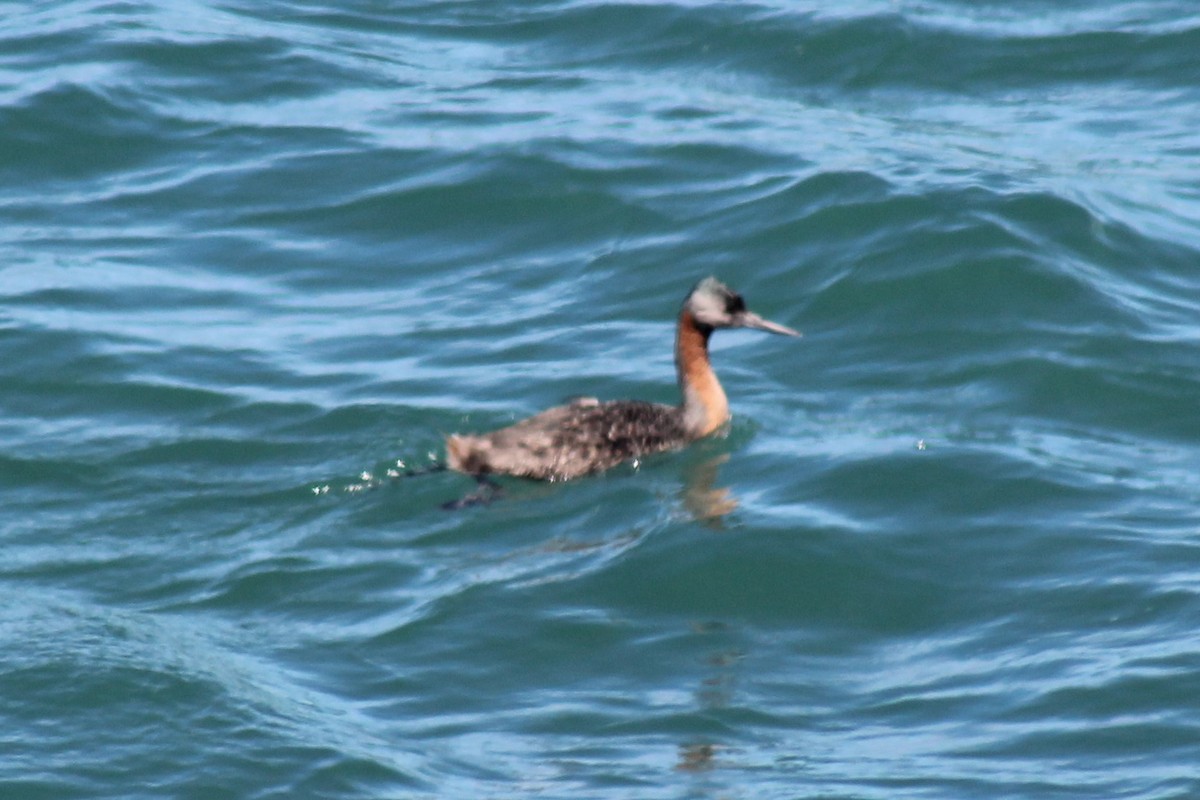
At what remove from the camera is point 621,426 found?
39.3 ft

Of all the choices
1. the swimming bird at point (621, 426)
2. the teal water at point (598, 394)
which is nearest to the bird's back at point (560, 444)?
the swimming bird at point (621, 426)

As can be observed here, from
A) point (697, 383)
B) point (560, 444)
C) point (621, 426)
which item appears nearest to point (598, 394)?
point (697, 383)

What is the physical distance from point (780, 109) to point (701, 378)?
6.34 metres

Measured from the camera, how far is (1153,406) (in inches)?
506

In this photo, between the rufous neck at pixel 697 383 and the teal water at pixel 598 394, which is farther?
the rufous neck at pixel 697 383

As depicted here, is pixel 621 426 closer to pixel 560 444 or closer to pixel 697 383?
pixel 560 444

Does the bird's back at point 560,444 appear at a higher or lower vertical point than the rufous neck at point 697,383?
lower

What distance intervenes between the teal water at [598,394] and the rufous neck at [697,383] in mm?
243

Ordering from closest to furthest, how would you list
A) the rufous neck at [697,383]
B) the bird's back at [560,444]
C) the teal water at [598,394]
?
the teal water at [598,394], the bird's back at [560,444], the rufous neck at [697,383]

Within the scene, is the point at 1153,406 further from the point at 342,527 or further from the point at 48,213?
the point at 48,213

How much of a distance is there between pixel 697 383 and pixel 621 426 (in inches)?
29.7

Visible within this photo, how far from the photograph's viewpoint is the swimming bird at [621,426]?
1170cm

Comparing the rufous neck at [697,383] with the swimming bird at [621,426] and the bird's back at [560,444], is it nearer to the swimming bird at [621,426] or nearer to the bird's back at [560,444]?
the swimming bird at [621,426]

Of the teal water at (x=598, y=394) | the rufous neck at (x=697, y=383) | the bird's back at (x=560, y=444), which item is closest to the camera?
the teal water at (x=598, y=394)
